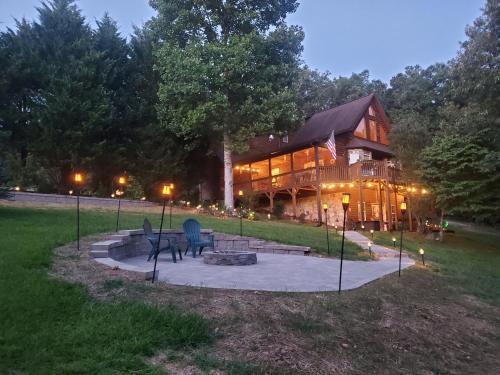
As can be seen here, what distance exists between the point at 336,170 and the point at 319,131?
4.70m

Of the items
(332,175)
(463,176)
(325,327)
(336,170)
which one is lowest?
(325,327)

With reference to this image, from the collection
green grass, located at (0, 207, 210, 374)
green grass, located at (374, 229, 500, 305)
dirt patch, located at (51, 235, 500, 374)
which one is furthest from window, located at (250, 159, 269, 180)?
green grass, located at (0, 207, 210, 374)

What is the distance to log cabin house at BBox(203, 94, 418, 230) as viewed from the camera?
71.8 feet

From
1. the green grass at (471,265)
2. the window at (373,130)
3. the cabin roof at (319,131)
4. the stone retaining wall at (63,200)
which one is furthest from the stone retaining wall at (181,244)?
the window at (373,130)

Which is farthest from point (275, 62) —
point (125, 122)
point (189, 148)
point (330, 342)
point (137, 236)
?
point (330, 342)

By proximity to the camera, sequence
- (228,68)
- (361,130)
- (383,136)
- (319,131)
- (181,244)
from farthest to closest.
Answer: (383,136) → (319,131) → (361,130) → (228,68) → (181,244)

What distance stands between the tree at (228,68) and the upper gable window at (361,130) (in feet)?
19.3

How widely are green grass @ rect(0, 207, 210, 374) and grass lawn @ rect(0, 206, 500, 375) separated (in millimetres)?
11

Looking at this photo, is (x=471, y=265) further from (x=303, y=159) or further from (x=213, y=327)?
(x=303, y=159)

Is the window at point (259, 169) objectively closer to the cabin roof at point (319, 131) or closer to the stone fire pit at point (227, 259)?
the cabin roof at point (319, 131)

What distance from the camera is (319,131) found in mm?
25953

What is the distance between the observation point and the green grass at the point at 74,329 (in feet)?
11.0

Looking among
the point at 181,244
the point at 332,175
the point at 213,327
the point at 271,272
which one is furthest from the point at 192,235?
the point at 332,175

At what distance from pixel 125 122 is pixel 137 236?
44.7ft
